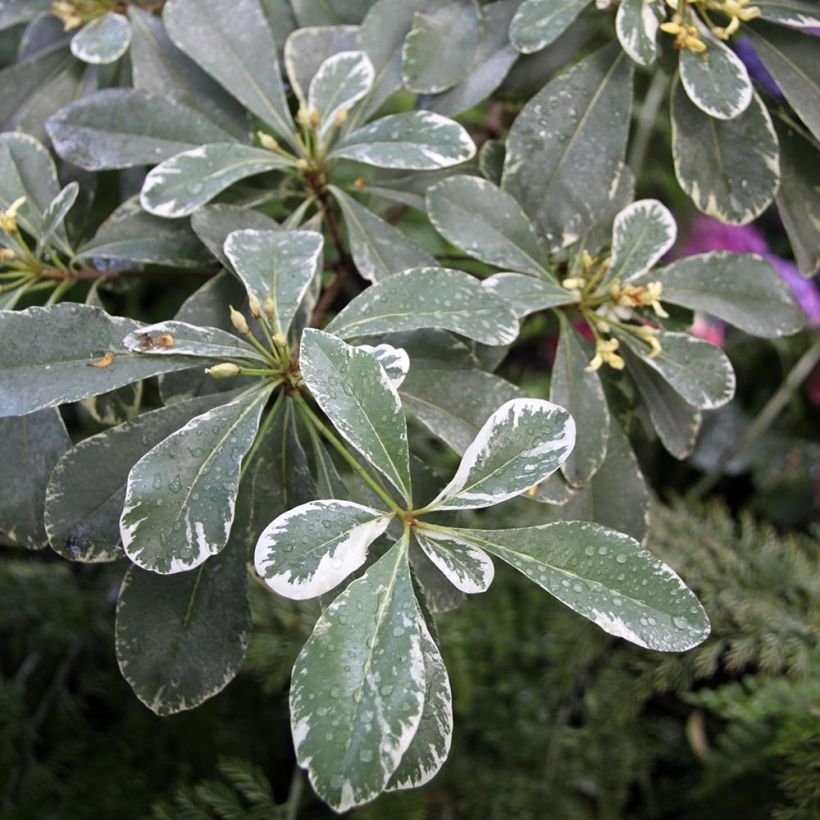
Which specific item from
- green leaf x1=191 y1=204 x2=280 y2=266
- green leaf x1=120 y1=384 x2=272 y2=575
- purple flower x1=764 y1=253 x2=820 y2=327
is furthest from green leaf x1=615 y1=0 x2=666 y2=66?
purple flower x1=764 y1=253 x2=820 y2=327

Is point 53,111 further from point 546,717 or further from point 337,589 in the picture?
point 546,717

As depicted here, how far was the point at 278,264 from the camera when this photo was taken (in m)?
0.66

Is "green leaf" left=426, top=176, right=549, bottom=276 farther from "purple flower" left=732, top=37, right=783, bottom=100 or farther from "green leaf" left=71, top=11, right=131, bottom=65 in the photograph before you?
"purple flower" left=732, top=37, right=783, bottom=100

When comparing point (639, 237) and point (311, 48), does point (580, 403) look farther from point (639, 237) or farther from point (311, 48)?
point (311, 48)

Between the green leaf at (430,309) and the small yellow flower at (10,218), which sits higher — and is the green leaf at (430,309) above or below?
above

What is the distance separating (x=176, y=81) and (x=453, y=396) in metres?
0.47

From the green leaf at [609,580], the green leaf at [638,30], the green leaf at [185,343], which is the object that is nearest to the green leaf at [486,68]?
the green leaf at [638,30]

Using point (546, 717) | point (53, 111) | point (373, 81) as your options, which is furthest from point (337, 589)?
point (546, 717)

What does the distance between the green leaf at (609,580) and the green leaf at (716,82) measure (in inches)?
16.4

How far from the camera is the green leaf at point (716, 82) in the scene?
731 mm

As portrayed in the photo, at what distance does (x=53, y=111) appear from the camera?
898mm

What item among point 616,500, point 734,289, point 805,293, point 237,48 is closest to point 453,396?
point 616,500

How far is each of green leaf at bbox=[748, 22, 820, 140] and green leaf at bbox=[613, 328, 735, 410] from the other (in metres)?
0.23

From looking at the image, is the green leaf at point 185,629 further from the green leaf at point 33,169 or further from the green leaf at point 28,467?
the green leaf at point 33,169
